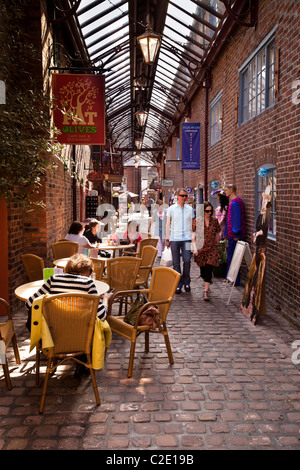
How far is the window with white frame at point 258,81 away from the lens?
23.2ft

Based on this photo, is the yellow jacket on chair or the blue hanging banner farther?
the blue hanging banner

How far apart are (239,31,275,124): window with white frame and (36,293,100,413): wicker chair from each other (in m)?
5.21

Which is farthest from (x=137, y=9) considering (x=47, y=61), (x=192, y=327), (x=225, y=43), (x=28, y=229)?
(x=192, y=327)

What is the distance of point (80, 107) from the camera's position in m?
7.33

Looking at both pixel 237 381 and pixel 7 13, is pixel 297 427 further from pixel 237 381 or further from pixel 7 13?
pixel 7 13

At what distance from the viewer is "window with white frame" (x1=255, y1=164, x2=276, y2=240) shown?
22.7 ft

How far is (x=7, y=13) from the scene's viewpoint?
5520 millimetres

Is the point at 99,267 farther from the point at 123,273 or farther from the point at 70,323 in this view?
the point at 70,323

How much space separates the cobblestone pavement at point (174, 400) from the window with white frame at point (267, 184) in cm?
223

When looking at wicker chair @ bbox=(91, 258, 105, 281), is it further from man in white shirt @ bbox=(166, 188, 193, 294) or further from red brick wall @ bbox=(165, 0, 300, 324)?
red brick wall @ bbox=(165, 0, 300, 324)

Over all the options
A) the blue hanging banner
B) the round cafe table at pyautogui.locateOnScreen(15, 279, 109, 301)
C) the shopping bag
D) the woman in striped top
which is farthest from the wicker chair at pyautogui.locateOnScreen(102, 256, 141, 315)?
the blue hanging banner

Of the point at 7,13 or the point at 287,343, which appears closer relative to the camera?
the point at 287,343

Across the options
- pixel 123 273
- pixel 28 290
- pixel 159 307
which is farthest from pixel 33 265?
pixel 159 307
